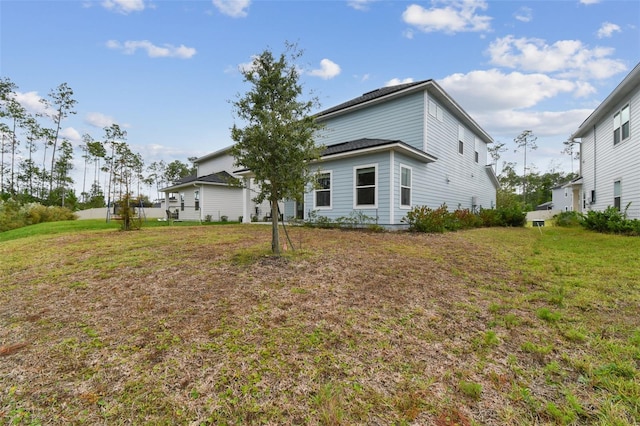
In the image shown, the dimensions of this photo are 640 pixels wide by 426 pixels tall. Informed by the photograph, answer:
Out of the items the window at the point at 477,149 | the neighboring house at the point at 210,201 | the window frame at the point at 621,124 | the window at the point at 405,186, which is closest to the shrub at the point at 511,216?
the window at the point at 477,149

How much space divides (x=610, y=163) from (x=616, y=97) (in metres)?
2.88

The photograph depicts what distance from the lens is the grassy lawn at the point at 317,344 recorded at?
1766 mm

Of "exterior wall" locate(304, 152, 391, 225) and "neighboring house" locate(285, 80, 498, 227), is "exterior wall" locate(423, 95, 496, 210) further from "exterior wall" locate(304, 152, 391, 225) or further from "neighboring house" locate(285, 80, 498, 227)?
"exterior wall" locate(304, 152, 391, 225)

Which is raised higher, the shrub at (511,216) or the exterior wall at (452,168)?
the exterior wall at (452,168)

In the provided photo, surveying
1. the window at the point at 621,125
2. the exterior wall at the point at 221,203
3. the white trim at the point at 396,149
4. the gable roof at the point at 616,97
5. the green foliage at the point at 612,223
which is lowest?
the green foliage at the point at 612,223

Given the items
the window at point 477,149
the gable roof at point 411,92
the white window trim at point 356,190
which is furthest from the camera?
the window at point 477,149

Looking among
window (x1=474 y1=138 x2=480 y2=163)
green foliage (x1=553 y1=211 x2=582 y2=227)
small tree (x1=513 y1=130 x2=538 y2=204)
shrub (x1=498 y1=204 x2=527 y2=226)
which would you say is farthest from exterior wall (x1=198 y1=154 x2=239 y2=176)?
small tree (x1=513 y1=130 x2=538 y2=204)

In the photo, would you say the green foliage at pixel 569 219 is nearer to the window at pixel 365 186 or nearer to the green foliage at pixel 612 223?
the green foliage at pixel 612 223

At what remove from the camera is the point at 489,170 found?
17.8 m

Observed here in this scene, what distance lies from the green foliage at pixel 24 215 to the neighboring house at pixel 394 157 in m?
15.3

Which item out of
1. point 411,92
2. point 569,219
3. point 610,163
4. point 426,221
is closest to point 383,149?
point 426,221

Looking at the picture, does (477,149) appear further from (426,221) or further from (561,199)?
(561,199)

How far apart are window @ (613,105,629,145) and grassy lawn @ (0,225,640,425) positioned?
9.25 meters

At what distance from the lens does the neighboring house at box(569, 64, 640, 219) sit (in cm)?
946
